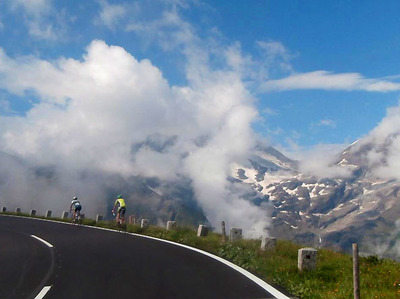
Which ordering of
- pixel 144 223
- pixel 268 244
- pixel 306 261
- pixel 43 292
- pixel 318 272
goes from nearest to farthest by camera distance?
pixel 43 292 < pixel 318 272 < pixel 306 261 < pixel 268 244 < pixel 144 223

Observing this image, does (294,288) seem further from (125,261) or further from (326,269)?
(125,261)

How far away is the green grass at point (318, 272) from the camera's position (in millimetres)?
8281

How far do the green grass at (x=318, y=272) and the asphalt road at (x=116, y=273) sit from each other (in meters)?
0.82

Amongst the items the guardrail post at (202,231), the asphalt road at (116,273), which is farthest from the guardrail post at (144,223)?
the asphalt road at (116,273)

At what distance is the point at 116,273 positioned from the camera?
32.0 feet

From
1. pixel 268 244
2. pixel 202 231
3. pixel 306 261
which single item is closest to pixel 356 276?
pixel 306 261

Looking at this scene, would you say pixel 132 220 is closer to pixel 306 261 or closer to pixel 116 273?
pixel 116 273

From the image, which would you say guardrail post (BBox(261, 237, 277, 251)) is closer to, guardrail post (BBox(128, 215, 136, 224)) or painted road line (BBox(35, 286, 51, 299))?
painted road line (BBox(35, 286, 51, 299))

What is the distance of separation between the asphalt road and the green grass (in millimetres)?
821

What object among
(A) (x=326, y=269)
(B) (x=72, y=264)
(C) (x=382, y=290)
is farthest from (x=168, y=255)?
(C) (x=382, y=290)

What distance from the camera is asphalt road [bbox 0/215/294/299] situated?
7859 mm

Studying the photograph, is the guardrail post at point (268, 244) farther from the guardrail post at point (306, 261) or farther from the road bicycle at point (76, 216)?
the road bicycle at point (76, 216)

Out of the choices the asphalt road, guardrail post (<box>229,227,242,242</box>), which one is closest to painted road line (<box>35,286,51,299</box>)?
the asphalt road

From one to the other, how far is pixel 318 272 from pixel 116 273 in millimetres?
4909
